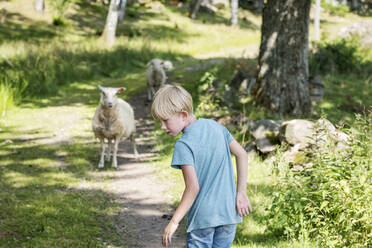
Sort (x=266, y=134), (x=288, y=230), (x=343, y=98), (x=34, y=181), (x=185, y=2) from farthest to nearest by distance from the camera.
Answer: (x=185, y=2) < (x=343, y=98) < (x=266, y=134) < (x=34, y=181) < (x=288, y=230)

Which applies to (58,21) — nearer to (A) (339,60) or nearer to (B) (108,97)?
(A) (339,60)

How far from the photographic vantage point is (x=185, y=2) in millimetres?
43656

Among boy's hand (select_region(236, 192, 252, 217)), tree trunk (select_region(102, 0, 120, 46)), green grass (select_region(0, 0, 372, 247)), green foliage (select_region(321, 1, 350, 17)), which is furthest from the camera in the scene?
green foliage (select_region(321, 1, 350, 17))

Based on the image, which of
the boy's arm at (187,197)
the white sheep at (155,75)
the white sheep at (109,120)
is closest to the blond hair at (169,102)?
the boy's arm at (187,197)

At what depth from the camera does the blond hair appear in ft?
8.96

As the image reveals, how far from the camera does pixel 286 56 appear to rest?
1031 centimetres

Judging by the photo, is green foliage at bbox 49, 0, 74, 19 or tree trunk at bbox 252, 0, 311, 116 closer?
tree trunk at bbox 252, 0, 311, 116

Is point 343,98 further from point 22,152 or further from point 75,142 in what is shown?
point 22,152

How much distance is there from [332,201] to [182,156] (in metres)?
2.22

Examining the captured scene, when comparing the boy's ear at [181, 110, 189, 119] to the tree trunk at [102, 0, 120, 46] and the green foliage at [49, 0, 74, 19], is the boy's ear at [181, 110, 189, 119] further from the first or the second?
the green foliage at [49, 0, 74, 19]

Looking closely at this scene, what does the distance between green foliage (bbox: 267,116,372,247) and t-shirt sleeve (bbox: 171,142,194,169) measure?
1.90m

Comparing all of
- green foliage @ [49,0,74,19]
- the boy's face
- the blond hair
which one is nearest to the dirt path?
the boy's face

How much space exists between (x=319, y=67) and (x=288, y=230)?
12.5m

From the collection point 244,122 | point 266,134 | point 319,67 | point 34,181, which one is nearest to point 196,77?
point 319,67
